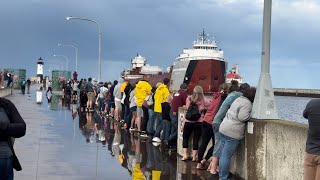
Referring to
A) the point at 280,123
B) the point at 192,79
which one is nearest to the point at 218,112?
the point at 280,123

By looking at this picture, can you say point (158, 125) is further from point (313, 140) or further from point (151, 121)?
point (313, 140)

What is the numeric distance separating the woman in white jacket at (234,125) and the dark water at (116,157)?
31.2 inches

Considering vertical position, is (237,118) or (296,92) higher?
(296,92)

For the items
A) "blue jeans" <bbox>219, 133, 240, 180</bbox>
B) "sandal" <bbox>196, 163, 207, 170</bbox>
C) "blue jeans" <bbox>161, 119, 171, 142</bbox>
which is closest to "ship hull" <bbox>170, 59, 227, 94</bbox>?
"blue jeans" <bbox>161, 119, 171, 142</bbox>

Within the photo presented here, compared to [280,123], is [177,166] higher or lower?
lower

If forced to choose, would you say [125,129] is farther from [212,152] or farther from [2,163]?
[2,163]

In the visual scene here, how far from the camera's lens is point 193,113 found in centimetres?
1059

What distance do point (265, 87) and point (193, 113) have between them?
2243mm

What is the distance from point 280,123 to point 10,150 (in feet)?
14.5

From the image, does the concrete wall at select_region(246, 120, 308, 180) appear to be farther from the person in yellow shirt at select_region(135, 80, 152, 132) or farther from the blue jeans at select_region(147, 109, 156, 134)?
the person in yellow shirt at select_region(135, 80, 152, 132)

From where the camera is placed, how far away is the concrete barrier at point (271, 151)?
7.20 m

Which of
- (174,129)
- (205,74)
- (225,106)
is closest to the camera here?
(225,106)

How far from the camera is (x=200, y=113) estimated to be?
10695mm

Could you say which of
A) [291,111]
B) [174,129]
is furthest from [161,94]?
[291,111]
